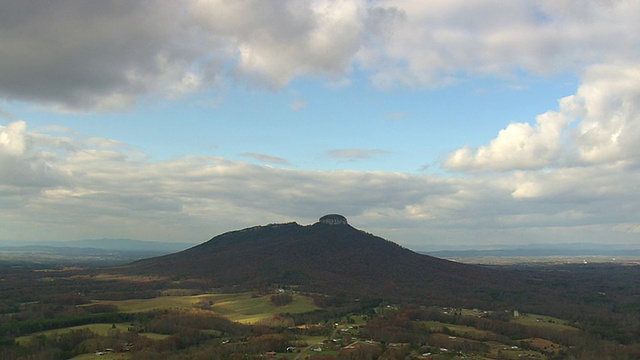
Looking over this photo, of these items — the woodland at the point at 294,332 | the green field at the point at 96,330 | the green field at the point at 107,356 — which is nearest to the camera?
the green field at the point at 107,356

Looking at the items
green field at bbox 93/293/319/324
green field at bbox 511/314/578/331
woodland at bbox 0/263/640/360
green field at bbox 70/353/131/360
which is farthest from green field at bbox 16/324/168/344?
green field at bbox 511/314/578/331

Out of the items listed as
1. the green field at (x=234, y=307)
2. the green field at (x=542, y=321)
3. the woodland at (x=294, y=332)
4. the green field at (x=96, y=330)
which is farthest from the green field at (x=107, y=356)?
the green field at (x=542, y=321)

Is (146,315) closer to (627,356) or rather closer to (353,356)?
(353,356)

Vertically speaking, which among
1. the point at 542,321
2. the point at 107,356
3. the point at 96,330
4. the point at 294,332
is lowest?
the point at 107,356

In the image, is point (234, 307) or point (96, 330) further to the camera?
point (234, 307)

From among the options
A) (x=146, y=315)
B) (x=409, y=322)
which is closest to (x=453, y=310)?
(x=409, y=322)

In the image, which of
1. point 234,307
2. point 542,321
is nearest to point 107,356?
point 234,307

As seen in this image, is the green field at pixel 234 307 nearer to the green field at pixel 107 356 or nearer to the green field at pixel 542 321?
the green field at pixel 107 356

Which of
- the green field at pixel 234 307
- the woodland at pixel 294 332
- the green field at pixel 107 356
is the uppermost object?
the green field at pixel 234 307

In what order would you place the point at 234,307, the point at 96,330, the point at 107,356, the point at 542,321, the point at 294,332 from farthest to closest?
the point at 234,307 → the point at 542,321 → the point at 294,332 → the point at 96,330 → the point at 107,356

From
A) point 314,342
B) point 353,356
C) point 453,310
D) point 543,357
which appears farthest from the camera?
point 453,310

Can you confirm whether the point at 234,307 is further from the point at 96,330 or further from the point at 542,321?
the point at 542,321
